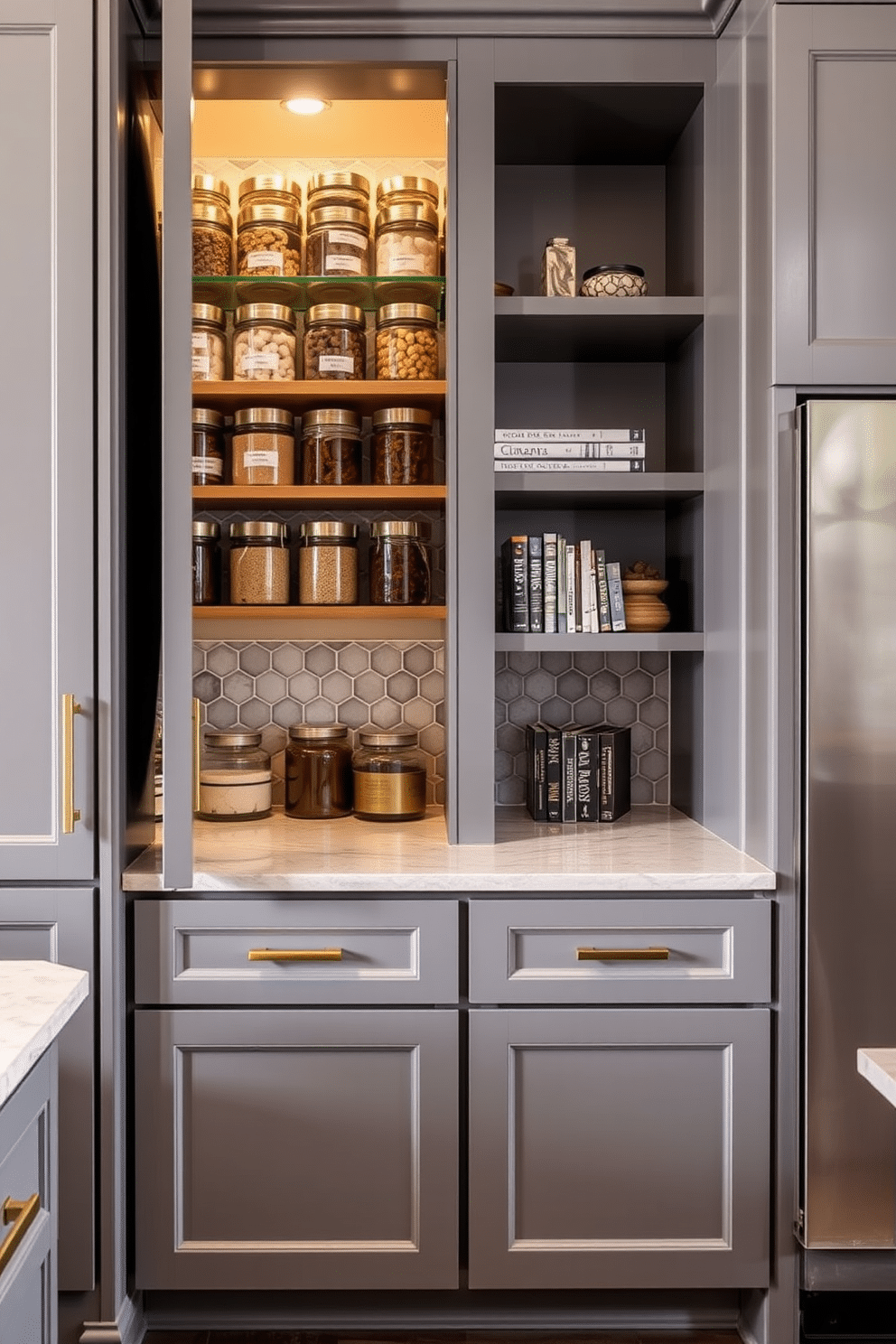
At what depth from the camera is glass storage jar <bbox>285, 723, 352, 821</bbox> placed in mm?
2441

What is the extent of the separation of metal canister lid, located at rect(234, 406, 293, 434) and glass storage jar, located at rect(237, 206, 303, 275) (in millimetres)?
276

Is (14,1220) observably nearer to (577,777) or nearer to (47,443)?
(47,443)

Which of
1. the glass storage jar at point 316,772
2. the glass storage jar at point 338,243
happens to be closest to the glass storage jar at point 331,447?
the glass storage jar at point 338,243

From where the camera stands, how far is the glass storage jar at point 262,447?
2.36m

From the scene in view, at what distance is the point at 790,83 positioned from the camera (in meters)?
1.93

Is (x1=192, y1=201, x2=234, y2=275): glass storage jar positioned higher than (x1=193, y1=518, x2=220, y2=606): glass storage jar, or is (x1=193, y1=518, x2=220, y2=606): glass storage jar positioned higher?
(x1=192, y1=201, x2=234, y2=275): glass storage jar

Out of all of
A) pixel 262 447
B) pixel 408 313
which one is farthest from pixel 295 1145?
pixel 408 313

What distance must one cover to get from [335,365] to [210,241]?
1.22 feet

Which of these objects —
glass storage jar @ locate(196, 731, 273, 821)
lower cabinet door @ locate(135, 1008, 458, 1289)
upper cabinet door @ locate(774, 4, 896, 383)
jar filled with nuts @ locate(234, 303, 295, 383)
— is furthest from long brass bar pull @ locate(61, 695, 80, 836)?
upper cabinet door @ locate(774, 4, 896, 383)

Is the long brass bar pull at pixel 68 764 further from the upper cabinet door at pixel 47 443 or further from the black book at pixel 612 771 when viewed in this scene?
the black book at pixel 612 771

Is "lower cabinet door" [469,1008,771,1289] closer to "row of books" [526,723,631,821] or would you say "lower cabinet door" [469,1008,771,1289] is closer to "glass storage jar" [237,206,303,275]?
"row of books" [526,723,631,821]

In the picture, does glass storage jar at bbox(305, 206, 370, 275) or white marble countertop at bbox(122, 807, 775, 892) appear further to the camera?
glass storage jar at bbox(305, 206, 370, 275)

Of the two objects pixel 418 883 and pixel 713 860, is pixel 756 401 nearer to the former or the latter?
pixel 713 860

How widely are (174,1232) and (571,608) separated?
1400 mm
